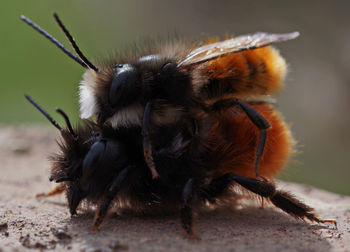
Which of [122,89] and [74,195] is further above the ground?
[122,89]

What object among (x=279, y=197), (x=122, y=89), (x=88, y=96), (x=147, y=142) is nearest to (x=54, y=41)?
(x=88, y=96)

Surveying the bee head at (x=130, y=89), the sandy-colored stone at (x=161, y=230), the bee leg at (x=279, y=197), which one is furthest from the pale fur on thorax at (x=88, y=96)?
the bee leg at (x=279, y=197)

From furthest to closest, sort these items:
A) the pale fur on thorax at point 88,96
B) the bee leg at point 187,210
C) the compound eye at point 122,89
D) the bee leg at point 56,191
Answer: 1. the bee leg at point 56,191
2. the pale fur on thorax at point 88,96
3. the compound eye at point 122,89
4. the bee leg at point 187,210

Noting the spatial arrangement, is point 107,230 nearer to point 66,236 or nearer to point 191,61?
point 66,236

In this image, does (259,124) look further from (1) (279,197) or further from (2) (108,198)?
(2) (108,198)

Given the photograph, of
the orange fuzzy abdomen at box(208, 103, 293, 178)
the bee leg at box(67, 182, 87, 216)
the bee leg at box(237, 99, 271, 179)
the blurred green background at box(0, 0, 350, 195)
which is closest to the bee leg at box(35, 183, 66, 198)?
the bee leg at box(67, 182, 87, 216)

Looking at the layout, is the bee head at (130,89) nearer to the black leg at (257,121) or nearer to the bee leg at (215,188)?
the black leg at (257,121)

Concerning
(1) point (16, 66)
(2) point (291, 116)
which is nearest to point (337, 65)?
(2) point (291, 116)

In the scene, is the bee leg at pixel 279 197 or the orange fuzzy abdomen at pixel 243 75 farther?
the orange fuzzy abdomen at pixel 243 75
